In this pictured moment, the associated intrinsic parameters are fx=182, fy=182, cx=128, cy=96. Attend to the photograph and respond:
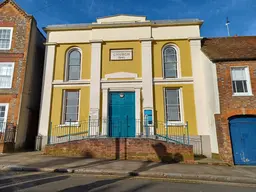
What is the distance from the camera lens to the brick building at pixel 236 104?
30.8 ft

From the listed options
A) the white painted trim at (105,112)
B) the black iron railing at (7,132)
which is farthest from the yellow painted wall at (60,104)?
the black iron railing at (7,132)

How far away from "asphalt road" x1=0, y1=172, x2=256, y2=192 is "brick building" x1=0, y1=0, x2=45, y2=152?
5.89 metres

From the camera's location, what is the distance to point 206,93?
1129 centimetres

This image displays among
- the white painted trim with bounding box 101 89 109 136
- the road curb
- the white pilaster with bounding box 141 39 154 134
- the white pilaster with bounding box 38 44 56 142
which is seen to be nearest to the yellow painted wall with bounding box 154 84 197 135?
the white pilaster with bounding box 141 39 154 134

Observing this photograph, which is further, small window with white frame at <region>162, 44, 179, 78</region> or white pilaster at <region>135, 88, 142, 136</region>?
small window with white frame at <region>162, 44, 179, 78</region>

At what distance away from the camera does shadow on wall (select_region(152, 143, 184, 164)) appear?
353 inches

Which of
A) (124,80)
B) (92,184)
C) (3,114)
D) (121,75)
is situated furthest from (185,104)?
(3,114)

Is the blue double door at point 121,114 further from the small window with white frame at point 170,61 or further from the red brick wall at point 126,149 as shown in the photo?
the small window with white frame at point 170,61

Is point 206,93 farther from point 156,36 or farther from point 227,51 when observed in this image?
point 156,36

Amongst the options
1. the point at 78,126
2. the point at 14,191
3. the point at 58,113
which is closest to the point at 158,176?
the point at 14,191

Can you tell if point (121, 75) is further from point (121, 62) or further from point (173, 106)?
point (173, 106)

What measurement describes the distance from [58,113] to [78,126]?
166 cm

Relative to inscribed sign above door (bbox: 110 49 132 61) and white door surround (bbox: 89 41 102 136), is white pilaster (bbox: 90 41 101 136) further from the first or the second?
inscribed sign above door (bbox: 110 49 132 61)

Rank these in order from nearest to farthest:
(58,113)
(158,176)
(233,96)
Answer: (158,176) < (233,96) < (58,113)
